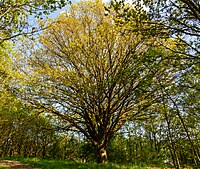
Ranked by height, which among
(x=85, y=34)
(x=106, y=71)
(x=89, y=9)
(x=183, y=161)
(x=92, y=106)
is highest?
(x=89, y=9)

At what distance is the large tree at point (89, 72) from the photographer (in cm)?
1695

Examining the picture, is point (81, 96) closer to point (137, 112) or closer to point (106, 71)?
point (106, 71)

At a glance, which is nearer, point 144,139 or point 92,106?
point 92,106

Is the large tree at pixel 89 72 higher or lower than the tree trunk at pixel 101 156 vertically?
higher

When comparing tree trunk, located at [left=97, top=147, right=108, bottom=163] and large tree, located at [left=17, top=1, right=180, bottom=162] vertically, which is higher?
large tree, located at [left=17, top=1, right=180, bottom=162]

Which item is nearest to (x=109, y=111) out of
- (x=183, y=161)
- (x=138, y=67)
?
(x=138, y=67)

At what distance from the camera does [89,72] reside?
17.9 m

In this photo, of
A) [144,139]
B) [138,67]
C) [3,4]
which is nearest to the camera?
[3,4]

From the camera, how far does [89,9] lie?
703 inches

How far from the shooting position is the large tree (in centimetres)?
1695

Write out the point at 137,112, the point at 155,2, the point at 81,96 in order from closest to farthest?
1. the point at 155,2
2. the point at 81,96
3. the point at 137,112

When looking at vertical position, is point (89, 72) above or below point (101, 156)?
above

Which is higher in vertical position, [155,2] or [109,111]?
[155,2]

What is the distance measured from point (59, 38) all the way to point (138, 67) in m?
8.25
